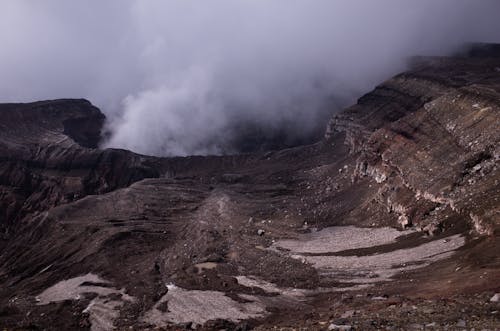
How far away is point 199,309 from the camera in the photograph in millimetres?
61938

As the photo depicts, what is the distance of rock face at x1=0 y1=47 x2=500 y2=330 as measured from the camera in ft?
189

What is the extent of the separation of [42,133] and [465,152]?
418 feet

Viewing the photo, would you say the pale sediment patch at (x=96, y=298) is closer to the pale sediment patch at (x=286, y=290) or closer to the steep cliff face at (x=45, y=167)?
the pale sediment patch at (x=286, y=290)

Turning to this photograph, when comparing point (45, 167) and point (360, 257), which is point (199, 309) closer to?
point (360, 257)

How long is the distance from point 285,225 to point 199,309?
37.8 meters

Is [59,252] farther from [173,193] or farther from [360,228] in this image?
[360,228]

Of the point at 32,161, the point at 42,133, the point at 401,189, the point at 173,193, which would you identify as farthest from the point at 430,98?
the point at 42,133

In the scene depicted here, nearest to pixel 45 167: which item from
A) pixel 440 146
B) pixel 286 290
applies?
pixel 286 290

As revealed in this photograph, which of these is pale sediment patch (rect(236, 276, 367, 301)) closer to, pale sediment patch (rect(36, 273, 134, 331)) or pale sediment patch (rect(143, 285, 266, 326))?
pale sediment patch (rect(143, 285, 266, 326))

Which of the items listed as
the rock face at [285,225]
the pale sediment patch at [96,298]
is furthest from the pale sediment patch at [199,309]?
the pale sediment patch at [96,298]

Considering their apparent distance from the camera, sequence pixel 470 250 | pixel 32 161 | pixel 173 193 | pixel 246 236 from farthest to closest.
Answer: pixel 32 161, pixel 173 193, pixel 246 236, pixel 470 250

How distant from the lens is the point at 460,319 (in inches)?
1185

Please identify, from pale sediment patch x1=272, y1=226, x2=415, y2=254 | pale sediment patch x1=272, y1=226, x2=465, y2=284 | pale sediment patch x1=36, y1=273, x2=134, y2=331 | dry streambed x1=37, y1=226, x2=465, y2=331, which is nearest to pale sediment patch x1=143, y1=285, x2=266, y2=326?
dry streambed x1=37, y1=226, x2=465, y2=331

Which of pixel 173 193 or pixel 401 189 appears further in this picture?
pixel 173 193
